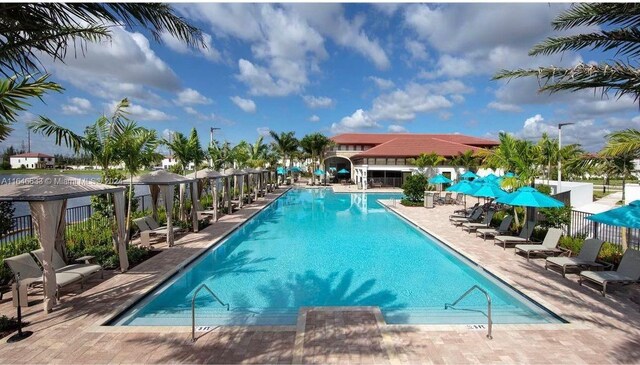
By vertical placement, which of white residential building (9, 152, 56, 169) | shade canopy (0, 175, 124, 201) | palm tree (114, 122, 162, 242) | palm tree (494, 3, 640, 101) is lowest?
shade canopy (0, 175, 124, 201)

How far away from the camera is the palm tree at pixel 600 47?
16.8ft

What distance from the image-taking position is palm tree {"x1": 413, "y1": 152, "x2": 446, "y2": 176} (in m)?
36.8

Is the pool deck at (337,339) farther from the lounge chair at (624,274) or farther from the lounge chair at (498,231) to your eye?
the lounge chair at (498,231)

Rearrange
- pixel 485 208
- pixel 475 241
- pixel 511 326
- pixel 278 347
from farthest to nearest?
1. pixel 485 208
2. pixel 475 241
3. pixel 511 326
4. pixel 278 347

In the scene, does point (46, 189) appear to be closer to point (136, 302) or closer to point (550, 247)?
point (136, 302)

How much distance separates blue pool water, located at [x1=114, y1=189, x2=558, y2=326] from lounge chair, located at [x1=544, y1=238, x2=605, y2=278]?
1.76 m

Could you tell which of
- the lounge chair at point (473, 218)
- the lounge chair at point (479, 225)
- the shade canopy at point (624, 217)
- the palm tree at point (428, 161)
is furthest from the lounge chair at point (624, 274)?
the palm tree at point (428, 161)

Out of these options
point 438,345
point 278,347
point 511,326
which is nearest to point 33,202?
point 278,347

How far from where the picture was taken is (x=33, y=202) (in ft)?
20.6

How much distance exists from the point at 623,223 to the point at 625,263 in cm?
138

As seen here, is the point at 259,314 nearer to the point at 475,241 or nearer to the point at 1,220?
the point at 1,220

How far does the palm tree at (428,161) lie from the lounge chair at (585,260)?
2850cm

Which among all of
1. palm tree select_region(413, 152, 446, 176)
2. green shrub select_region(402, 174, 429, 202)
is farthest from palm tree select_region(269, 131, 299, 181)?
green shrub select_region(402, 174, 429, 202)

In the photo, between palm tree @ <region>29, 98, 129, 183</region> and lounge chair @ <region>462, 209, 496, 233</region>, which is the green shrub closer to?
lounge chair @ <region>462, 209, 496, 233</region>
